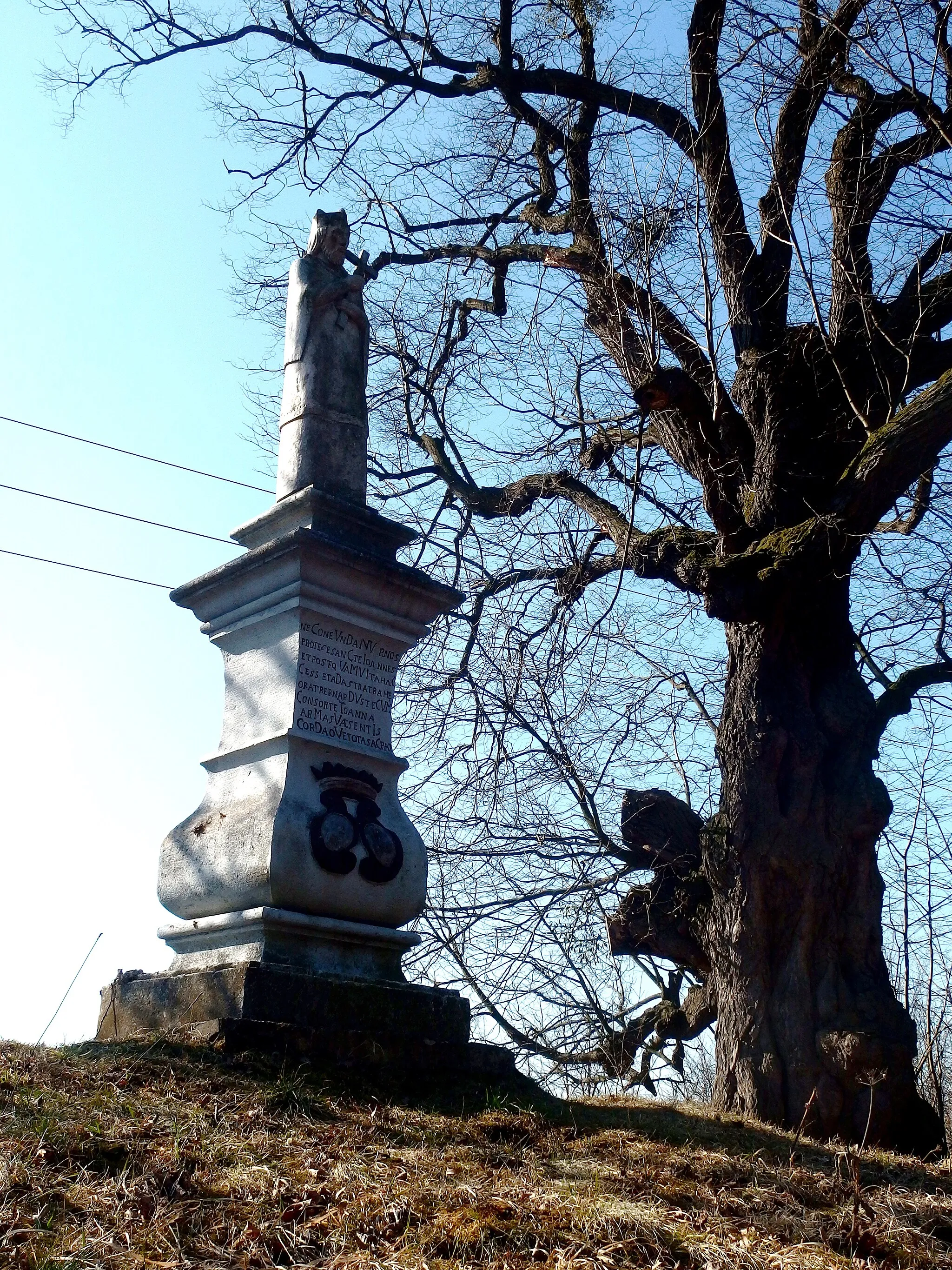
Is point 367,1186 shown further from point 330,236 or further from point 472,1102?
point 330,236

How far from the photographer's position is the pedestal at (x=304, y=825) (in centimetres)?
500

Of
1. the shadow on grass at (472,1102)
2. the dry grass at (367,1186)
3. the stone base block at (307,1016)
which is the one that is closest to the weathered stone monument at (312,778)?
the stone base block at (307,1016)

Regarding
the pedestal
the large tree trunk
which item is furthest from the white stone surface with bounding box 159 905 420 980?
the large tree trunk

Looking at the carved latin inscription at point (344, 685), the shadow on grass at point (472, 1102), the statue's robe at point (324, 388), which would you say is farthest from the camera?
the statue's robe at point (324, 388)

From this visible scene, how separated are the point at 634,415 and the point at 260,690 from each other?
262cm

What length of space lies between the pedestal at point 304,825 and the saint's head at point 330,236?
1480 mm

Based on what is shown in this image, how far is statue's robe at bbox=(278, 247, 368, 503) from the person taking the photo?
6391 mm

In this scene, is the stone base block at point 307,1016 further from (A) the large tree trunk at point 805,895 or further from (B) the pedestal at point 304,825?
(A) the large tree trunk at point 805,895

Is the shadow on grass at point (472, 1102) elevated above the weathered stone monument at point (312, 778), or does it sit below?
below

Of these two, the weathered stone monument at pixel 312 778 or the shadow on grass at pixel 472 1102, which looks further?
the weathered stone monument at pixel 312 778

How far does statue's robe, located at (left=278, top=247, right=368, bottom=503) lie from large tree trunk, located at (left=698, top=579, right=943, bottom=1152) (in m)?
2.62

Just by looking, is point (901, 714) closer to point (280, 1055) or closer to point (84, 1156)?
point (280, 1055)

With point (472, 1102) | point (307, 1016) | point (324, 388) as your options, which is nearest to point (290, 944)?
point (307, 1016)

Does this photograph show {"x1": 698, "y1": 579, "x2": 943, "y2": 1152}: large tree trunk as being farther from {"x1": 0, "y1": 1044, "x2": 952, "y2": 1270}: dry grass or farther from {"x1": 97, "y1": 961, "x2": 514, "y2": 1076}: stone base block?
{"x1": 97, "y1": 961, "x2": 514, "y2": 1076}: stone base block
